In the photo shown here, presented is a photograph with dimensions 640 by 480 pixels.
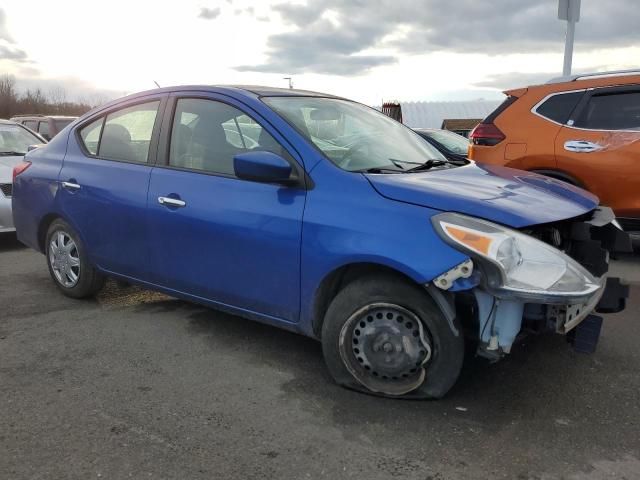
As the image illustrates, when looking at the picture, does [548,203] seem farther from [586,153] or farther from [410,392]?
[586,153]

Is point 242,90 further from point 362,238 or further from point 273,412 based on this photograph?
point 273,412

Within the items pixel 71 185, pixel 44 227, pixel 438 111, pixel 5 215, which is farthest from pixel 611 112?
pixel 438 111

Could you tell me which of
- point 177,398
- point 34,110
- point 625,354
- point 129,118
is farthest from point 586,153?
point 34,110

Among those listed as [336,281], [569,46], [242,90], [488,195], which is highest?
[569,46]

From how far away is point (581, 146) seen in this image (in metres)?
5.95

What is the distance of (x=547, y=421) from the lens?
292 centimetres

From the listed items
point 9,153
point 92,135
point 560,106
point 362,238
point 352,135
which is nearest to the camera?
point 362,238

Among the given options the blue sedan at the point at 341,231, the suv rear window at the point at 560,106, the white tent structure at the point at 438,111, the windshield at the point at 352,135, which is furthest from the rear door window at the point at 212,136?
the white tent structure at the point at 438,111

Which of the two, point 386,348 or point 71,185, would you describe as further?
point 71,185

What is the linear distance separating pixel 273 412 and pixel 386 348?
66cm

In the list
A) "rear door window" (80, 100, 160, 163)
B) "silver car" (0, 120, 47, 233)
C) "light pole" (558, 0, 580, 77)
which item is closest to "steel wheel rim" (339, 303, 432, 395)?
"rear door window" (80, 100, 160, 163)

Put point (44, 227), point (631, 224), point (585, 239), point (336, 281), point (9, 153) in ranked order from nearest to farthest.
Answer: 1. point (585, 239)
2. point (336, 281)
3. point (44, 227)
4. point (631, 224)
5. point (9, 153)

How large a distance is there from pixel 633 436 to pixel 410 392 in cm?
105

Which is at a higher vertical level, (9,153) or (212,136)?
(212,136)
